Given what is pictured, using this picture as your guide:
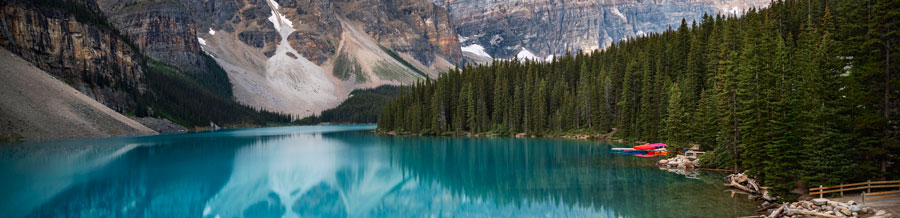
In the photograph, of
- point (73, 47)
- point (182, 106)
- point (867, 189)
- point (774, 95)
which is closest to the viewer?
point (867, 189)

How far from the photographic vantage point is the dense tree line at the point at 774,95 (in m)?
21.6

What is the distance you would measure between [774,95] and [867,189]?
570 cm

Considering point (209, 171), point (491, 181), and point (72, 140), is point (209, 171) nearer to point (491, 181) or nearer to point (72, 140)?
point (491, 181)

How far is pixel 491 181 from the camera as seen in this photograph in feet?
116

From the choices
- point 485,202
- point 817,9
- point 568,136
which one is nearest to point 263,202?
point 485,202

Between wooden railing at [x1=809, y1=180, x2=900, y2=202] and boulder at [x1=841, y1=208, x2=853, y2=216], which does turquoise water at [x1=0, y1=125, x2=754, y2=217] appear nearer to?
wooden railing at [x1=809, y1=180, x2=900, y2=202]

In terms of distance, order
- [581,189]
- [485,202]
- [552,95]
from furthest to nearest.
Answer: [552,95] → [581,189] → [485,202]

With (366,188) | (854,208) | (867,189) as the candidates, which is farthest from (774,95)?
(366,188)

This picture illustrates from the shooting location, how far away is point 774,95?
1017 inches

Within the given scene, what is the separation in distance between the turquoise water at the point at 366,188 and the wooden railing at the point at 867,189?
2.80 metres

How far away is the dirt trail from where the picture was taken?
79500 millimetres

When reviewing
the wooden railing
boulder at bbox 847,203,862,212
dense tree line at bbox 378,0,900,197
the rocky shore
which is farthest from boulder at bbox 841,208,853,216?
dense tree line at bbox 378,0,900,197

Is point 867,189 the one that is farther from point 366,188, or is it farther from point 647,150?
point 647,150

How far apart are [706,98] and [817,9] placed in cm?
1703
